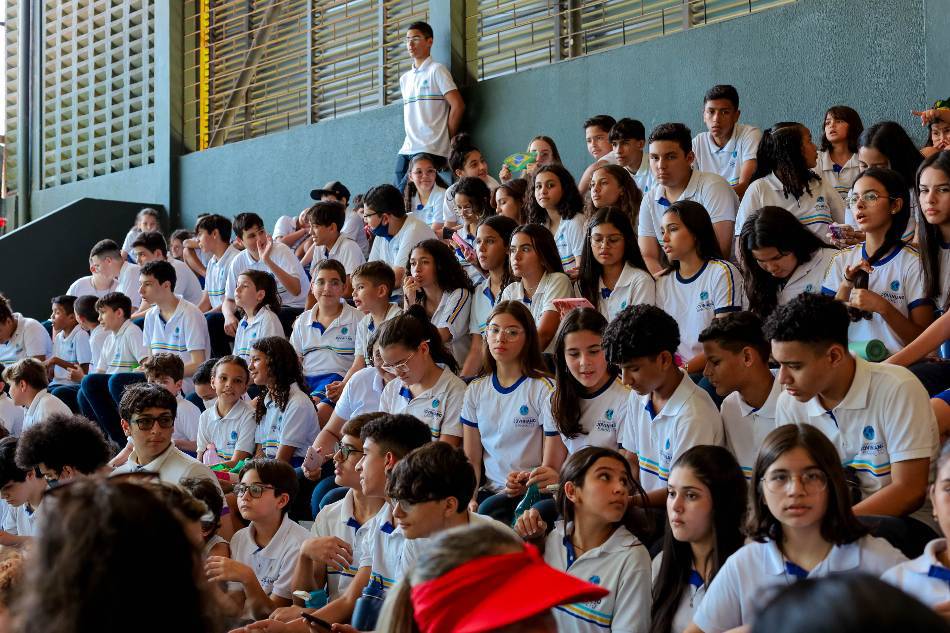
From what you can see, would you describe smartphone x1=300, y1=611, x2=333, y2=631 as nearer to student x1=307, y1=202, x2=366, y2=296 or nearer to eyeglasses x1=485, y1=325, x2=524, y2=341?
eyeglasses x1=485, y1=325, x2=524, y2=341

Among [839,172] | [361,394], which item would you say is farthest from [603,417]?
[839,172]

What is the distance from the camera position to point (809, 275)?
423cm

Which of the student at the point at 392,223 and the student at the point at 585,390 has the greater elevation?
the student at the point at 392,223

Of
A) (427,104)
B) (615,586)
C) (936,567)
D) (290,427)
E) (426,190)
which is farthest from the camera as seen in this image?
(427,104)

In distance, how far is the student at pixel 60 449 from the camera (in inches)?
167

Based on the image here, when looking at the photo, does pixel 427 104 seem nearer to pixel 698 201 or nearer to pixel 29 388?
pixel 698 201

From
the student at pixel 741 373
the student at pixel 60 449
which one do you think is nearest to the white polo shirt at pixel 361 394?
the student at pixel 60 449

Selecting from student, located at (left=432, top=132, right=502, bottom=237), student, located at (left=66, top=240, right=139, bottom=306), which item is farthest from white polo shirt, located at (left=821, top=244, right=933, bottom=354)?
student, located at (left=66, top=240, right=139, bottom=306)

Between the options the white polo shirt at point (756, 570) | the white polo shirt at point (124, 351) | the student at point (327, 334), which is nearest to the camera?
the white polo shirt at point (756, 570)

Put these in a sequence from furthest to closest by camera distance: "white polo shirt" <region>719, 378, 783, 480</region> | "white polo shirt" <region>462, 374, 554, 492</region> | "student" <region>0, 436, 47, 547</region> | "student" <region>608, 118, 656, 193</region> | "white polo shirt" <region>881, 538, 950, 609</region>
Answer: "student" <region>608, 118, 656, 193</region>
"student" <region>0, 436, 47, 547</region>
"white polo shirt" <region>462, 374, 554, 492</region>
"white polo shirt" <region>719, 378, 783, 480</region>
"white polo shirt" <region>881, 538, 950, 609</region>

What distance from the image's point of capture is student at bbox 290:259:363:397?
587 centimetres

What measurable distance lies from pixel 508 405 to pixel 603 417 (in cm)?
43

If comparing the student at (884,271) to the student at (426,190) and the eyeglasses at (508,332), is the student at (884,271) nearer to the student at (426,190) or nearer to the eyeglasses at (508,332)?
the eyeglasses at (508,332)

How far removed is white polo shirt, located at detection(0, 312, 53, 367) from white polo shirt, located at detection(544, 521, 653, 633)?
5.73 meters
